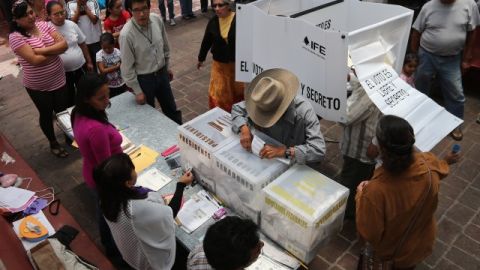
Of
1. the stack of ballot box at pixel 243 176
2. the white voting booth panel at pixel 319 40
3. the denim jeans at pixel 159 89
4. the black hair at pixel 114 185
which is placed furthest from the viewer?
the denim jeans at pixel 159 89

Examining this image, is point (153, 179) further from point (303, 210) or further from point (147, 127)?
point (303, 210)

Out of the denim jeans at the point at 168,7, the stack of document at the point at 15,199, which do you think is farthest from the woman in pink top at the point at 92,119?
the denim jeans at the point at 168,7

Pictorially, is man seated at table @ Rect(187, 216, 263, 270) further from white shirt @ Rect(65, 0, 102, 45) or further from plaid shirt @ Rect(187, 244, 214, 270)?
white shirt @ Rect(65, 0, 102, 45)

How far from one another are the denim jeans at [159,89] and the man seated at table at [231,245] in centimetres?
262

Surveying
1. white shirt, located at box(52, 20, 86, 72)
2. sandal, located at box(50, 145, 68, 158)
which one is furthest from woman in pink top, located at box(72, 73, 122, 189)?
sandal, located at box(50, 145, 68, 158)

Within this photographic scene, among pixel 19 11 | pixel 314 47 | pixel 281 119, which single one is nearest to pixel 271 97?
pixel 281 119

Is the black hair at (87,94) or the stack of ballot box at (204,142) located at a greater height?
the black hair at (87,94)

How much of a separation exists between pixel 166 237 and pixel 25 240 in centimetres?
129

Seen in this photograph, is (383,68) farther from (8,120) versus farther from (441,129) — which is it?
(8,120)

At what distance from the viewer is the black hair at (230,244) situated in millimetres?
1764

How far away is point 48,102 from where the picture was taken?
13.7ft

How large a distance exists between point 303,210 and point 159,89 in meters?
2.65

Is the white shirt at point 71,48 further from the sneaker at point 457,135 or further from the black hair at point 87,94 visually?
Result: the sneaker at point 457,135

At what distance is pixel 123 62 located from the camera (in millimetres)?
3891
